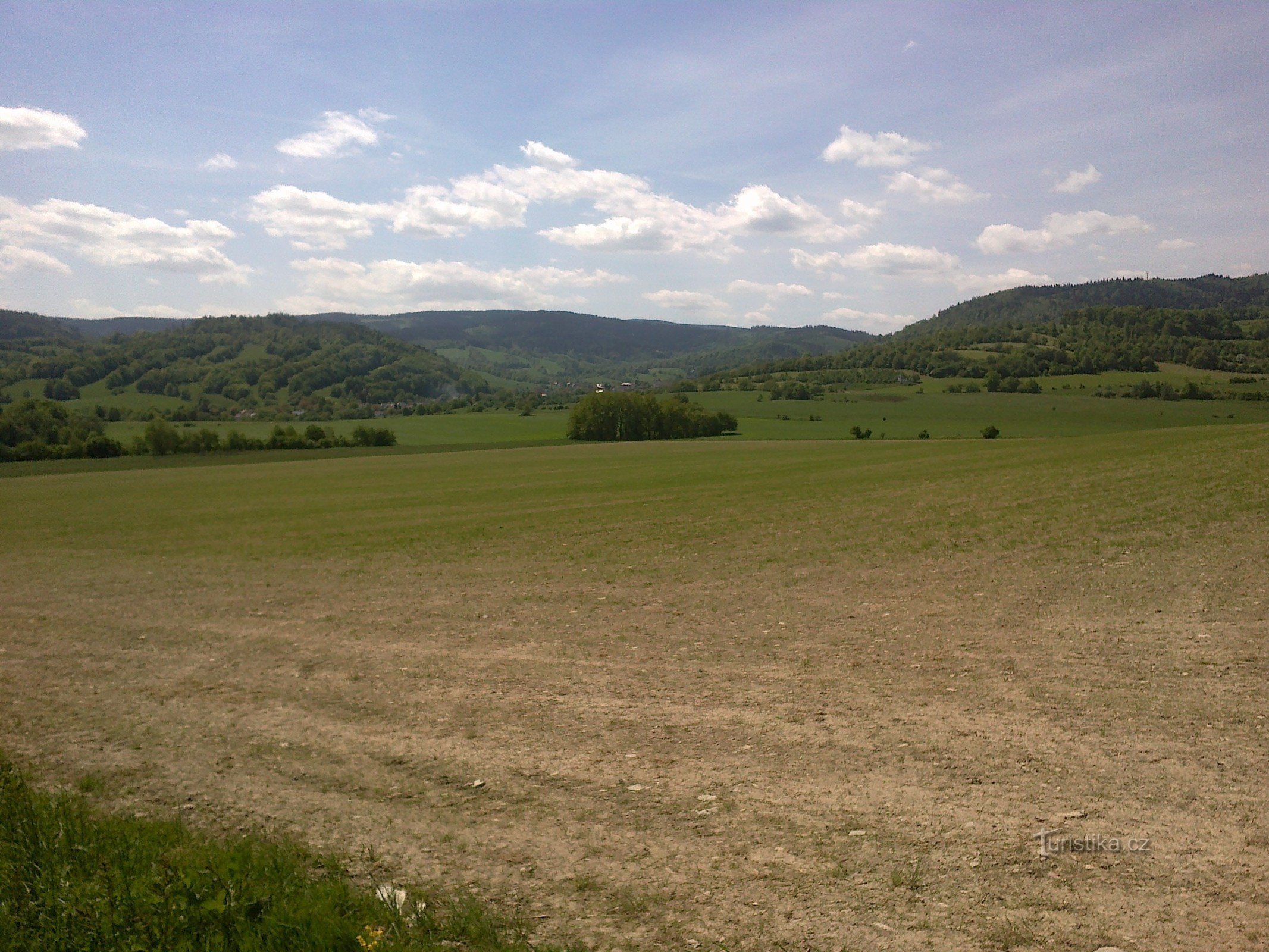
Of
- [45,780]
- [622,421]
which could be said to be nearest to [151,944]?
[45,780]

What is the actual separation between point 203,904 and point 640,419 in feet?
322

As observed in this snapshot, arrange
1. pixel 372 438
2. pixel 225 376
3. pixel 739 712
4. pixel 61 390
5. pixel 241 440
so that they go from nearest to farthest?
pixel 739 712 < pixel 241 440 < pixel 372 438 < pixel 61 390 < pixel 225 376

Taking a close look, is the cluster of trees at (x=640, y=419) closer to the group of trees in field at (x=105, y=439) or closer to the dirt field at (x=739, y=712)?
the group of trees in field at (x=105, y=439)

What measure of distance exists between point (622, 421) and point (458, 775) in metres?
94.8

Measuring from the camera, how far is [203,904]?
5547 mm

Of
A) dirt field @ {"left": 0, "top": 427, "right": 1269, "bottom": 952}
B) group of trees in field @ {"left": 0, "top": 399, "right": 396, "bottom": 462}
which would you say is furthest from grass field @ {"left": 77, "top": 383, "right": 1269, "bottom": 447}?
dirt field @ {"left": 0, "top": 427, "right": 1269, "bottom": 952}

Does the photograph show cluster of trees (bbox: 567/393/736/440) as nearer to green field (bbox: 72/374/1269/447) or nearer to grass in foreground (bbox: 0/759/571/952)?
green field (bbox: 72/374/1269/447)

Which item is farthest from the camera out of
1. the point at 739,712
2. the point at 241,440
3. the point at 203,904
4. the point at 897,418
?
the point at 897,418

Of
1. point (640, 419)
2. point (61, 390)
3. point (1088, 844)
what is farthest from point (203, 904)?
point (61, 390)

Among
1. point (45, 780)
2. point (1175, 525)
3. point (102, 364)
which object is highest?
point (102, 364)

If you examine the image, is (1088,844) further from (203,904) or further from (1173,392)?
(1173,392)

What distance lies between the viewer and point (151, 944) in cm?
540

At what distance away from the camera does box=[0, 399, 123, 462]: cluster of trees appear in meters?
85.2

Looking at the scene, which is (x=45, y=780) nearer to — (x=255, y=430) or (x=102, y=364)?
(x=255, y=430)
